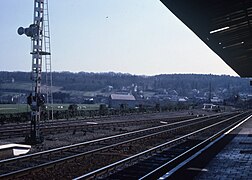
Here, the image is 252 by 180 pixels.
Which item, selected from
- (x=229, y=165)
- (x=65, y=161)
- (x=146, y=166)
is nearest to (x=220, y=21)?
(x=229, y=165)

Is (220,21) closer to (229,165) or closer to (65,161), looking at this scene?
(229,165)

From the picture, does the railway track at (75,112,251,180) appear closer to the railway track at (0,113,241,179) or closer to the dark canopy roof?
the railway track at (0,113,241,179)

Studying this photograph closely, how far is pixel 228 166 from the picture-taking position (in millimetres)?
14938

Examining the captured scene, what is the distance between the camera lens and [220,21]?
13055 millimetres

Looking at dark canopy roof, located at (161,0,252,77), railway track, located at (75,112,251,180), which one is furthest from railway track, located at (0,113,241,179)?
A: dark canopy roof, located at (161,0,252,77)

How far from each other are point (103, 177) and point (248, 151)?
921 centimetres

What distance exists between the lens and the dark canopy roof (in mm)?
10289

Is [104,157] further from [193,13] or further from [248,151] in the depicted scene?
[193,13]

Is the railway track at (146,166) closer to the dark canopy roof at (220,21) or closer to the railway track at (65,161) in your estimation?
the railway track at (65,161)

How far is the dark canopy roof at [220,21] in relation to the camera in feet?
33.8

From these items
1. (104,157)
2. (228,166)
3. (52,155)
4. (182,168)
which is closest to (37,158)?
(52,155)

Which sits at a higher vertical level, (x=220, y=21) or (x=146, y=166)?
(x=220, y=21)

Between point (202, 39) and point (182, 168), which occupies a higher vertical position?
point (202, 39)

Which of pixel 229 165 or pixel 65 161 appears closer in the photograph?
pixel 229 165
